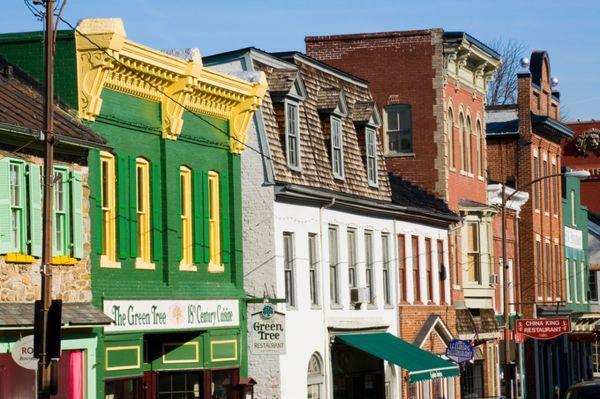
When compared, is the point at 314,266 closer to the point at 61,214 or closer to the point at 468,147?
the point at 61,214

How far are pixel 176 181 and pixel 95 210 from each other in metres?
3.79

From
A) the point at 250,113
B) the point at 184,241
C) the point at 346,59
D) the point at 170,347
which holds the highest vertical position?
the point at 346,59

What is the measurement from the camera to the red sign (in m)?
48.1

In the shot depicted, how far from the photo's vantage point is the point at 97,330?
28141 mm

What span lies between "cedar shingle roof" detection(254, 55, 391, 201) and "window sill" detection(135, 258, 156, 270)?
5208mm

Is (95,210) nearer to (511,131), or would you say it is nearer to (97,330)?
(97,330)

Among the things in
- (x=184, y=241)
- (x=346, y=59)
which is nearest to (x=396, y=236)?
(x=346, y=59)

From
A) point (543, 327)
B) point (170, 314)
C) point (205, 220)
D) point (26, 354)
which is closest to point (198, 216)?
point (205, 220)

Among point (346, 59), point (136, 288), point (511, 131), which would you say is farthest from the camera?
point (511, 131)

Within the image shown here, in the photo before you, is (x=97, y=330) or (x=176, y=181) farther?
(x=176, y=181)

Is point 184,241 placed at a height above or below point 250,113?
below

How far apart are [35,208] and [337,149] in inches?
592

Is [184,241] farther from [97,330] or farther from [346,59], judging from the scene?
[346,59]

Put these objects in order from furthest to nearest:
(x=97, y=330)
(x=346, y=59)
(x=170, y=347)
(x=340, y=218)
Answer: (x=346, y=59) < (x=340, y=218) < (x=170, y=347) < (x=97, y=330)
